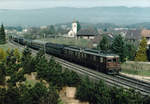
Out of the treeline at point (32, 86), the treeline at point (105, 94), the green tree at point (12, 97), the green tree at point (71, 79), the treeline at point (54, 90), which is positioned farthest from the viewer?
the green tree at point (71, 79)

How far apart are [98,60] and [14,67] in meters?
14.0

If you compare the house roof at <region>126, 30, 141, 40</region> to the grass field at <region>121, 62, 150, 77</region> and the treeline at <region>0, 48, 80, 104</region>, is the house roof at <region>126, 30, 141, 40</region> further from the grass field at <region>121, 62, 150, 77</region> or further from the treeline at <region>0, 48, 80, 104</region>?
the treeline at <region>0, 48, 80, 104</region>

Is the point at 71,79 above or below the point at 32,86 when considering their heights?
above

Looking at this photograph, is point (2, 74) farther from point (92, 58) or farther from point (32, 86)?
point (92, 58)

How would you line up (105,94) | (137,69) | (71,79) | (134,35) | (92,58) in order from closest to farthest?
(105,94)
(71,79)
(92,58)
(137,69)
(134,35)

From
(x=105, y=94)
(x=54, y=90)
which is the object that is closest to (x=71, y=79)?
Result: (x=54, y=90)

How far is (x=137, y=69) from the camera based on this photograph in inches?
1955

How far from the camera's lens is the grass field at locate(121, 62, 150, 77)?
48.4 metres

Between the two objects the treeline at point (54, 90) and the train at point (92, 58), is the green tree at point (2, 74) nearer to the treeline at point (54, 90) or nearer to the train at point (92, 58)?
the treeline at point (54, 90)

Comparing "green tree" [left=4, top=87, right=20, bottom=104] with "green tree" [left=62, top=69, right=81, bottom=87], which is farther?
"green tree" [left=62, top=69, right=81, bottom=87]

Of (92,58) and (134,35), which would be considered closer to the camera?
(92,58)

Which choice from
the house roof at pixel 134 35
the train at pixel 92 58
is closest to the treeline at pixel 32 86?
the train at pixel 92 58

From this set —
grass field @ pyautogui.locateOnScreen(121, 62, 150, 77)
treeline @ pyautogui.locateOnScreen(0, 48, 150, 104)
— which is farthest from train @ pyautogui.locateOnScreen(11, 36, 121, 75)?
grass field @ pyautogui.locateOnScreen(121, 62, 150, 77)

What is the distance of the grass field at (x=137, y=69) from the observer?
48.4 metres
